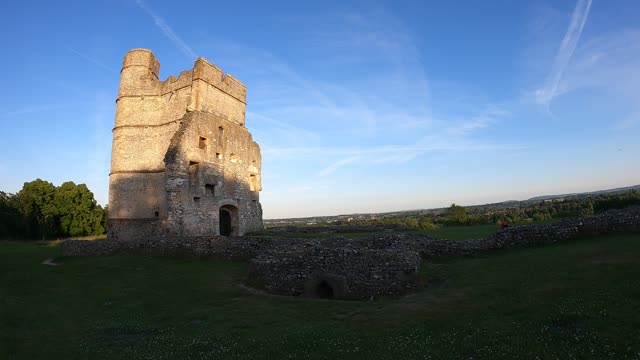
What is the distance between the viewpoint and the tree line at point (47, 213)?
147ft

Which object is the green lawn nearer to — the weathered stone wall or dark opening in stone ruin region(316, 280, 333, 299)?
the weathered stone wall

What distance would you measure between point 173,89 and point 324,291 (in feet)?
69.4

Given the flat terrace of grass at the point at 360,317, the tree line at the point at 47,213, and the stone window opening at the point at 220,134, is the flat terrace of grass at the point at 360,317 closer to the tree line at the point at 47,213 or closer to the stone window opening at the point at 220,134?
the stone window opening at the point at 220,134

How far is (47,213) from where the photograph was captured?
45.7 m

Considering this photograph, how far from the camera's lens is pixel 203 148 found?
85.7 feet

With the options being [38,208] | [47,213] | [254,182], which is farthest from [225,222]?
[38,208]

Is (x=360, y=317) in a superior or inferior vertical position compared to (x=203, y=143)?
inferior

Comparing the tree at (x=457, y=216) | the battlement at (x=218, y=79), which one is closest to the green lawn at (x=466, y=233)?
the tree at (x=457, y=216)

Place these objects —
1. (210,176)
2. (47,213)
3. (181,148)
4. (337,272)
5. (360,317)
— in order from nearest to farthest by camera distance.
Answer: (360,317)
(337,272)
(181,148)
(210,176)
(47,213)

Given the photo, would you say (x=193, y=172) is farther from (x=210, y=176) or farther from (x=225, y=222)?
(x=225, y=222)

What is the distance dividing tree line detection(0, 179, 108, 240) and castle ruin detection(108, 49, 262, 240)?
24894 millimetres

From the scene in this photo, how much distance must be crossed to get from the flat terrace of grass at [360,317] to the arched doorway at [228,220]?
14.6 m

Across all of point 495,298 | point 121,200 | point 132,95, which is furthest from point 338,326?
point 132,95

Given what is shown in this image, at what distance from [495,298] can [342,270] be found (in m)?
5.69
